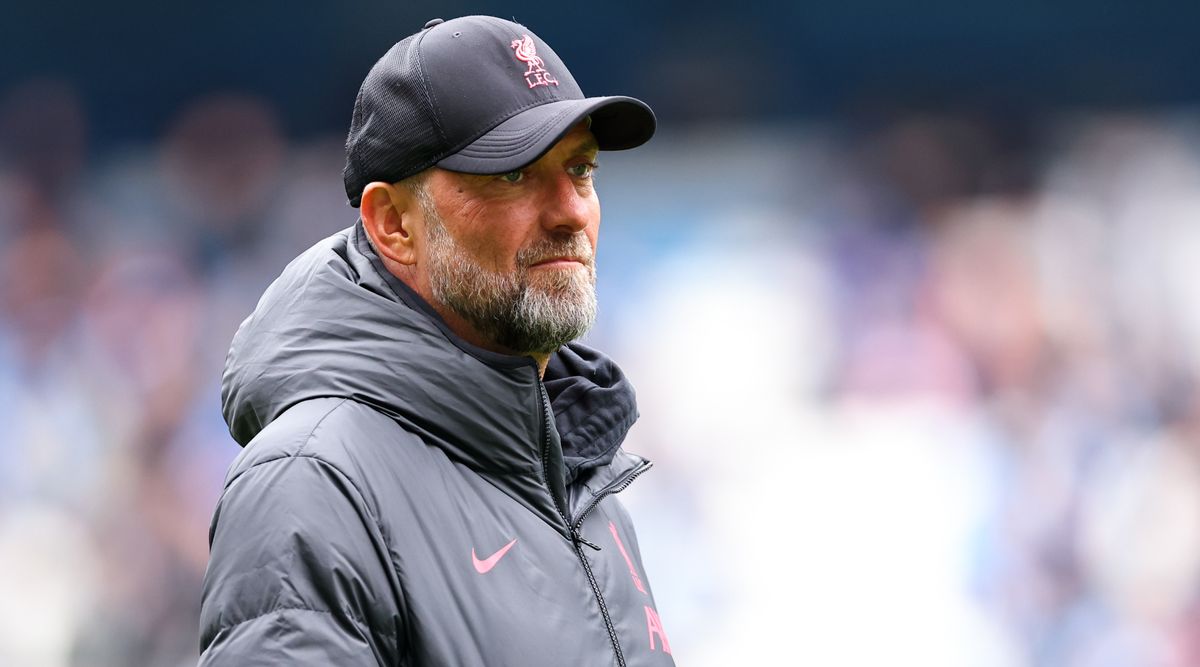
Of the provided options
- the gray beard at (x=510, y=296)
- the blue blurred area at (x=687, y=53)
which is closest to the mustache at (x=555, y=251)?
the gray beard at (x=510, y=296)

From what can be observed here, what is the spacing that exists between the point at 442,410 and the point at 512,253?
194mm

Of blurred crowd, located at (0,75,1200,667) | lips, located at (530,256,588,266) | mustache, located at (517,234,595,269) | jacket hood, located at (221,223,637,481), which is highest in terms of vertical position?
mustache, located at (517,234,595,269)

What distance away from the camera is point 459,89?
1.38 meters

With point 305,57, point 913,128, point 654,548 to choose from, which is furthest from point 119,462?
point 913,128

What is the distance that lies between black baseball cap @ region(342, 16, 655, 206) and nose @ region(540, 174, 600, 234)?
0.08m

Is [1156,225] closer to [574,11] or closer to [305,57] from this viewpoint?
[574,11]

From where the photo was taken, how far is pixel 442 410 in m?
1.32

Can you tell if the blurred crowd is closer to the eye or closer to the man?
the man

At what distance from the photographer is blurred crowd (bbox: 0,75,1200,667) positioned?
12.3 feet

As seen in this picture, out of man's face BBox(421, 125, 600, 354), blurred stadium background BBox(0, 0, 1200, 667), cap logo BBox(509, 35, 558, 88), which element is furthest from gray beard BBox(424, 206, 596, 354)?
blurred stadium background BBox(0, 0, 1200, 667)

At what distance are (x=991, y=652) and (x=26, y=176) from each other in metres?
3.53

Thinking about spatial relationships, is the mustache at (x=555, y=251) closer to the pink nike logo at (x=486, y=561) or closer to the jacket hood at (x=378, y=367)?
the jacket hood at (x=378, y=367)

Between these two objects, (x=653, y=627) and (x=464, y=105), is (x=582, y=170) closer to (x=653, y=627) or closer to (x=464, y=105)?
(x=464, y=105)

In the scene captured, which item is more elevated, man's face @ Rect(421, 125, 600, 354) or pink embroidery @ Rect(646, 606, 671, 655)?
man's face @ Rect(421, 125, 600, 354)
